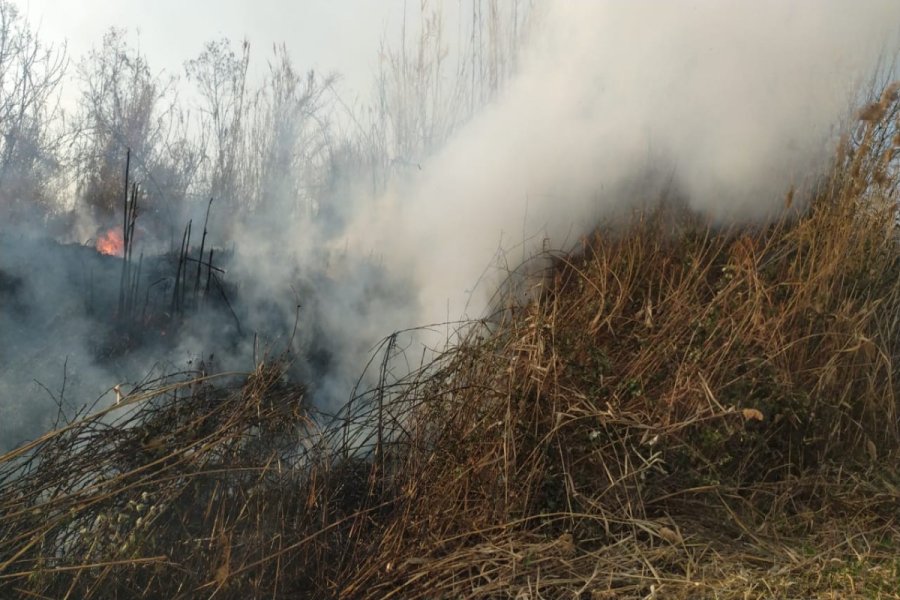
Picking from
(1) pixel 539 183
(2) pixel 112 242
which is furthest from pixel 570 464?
(2) pixel 112 242

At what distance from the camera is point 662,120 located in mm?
4418

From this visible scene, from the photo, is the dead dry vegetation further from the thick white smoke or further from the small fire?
the small fire

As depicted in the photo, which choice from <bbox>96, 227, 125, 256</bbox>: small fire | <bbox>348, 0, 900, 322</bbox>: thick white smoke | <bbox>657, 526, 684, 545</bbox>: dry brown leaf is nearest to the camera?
<bbox>657, 526, 684, 545</bbox>: dry brown leaf

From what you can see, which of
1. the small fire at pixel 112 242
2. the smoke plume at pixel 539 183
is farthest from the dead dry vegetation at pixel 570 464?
the small fire at pixel 112 242

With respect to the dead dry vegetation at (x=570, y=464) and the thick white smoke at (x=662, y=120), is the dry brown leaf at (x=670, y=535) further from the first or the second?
the thick white smoke at (x=662, y=120)

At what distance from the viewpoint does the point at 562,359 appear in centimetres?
327

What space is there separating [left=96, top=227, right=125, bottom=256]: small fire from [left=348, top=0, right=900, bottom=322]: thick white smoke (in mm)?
3533

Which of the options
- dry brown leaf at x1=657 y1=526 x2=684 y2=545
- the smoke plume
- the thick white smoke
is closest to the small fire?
the smoke plume

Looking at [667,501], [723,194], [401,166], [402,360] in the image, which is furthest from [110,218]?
[667,501]

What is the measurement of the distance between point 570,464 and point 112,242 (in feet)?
18.6

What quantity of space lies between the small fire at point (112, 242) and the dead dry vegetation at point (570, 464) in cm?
404

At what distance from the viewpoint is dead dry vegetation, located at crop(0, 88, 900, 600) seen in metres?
2.66

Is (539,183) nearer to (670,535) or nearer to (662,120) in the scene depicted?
(662,120)

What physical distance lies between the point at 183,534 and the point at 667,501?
1802 mm
